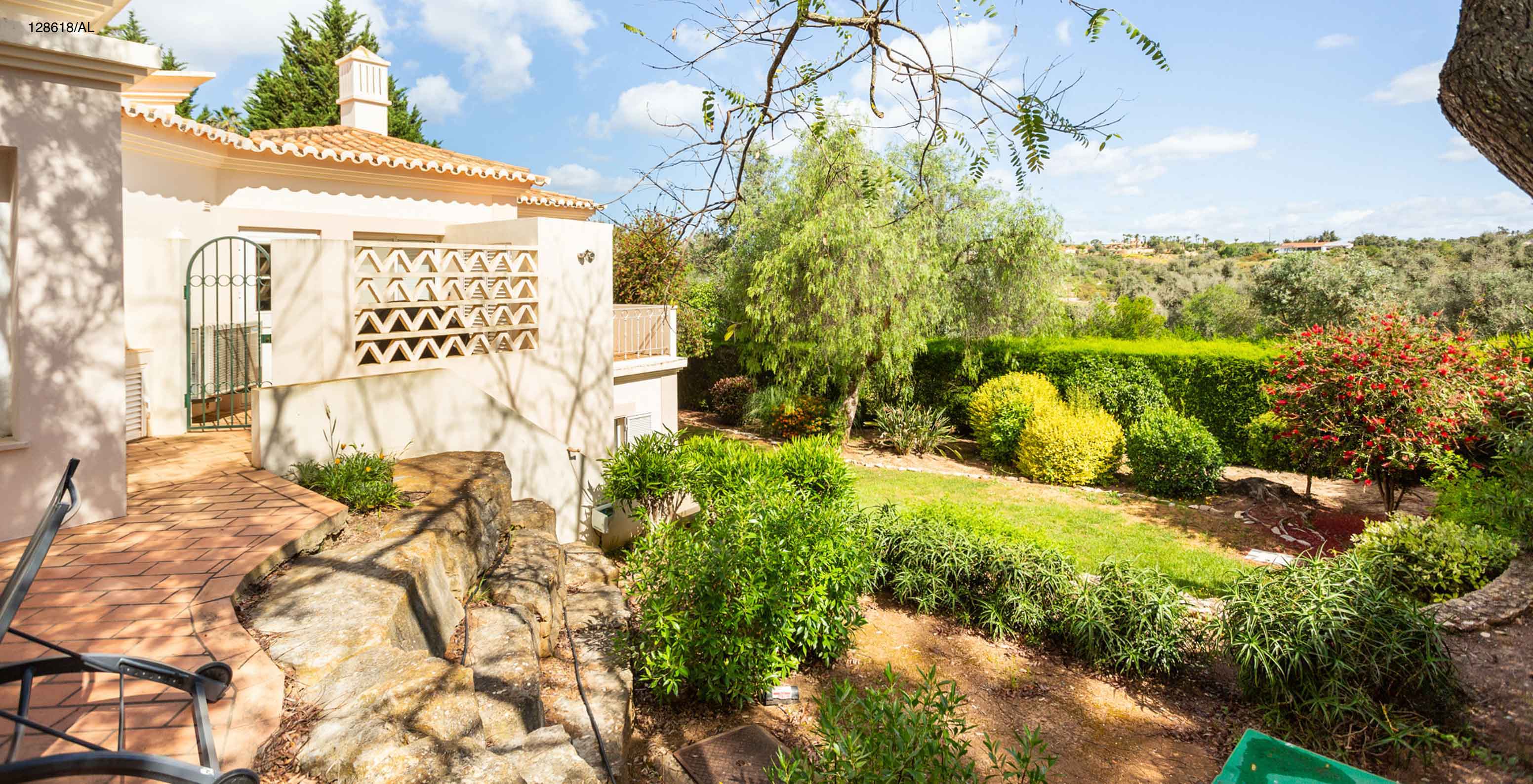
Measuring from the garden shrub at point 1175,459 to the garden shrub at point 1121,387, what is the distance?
1.92 m

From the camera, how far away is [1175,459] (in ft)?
42.4

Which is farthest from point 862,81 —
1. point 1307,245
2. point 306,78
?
point 1307,245

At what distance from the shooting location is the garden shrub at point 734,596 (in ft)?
18.4

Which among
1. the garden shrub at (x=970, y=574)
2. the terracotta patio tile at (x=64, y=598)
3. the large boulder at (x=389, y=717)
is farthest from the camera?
the garden shrub at (x=970, y=574)

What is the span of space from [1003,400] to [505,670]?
42.4ft

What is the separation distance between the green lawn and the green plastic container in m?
3.22

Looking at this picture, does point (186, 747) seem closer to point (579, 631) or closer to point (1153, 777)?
point (579, 631)

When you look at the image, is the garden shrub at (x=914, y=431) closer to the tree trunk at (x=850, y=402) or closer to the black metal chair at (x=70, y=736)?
the tree trunk at (x=850, y=402)

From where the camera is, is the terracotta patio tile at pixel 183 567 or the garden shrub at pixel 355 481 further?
the garden shrub at pixel 355 481

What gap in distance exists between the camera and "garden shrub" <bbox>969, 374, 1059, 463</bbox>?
15.4 meters

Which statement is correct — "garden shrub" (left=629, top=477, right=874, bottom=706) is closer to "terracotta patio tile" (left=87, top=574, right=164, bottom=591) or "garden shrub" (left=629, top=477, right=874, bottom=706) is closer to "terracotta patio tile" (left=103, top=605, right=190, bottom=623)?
"terracotta patio tile" (left=103, top=605, right=190, bottom=623)

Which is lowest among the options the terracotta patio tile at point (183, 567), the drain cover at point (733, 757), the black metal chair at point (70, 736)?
the drain cover at point (733, 757)

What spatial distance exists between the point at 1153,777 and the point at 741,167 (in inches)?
194

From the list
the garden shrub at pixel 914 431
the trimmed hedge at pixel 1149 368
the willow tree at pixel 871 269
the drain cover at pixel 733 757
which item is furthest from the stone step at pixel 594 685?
the trimmed hedge at pixel 1149 368
